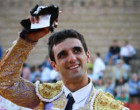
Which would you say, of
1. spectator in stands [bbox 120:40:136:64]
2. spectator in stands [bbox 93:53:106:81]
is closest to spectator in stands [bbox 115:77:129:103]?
spectator in stands [bbox 93:53:106:81]

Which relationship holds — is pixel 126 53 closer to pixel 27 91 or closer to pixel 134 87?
pixel 134 87

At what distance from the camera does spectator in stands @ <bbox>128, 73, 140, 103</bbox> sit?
11.6m

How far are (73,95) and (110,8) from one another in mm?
15299

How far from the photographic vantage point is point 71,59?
323cm

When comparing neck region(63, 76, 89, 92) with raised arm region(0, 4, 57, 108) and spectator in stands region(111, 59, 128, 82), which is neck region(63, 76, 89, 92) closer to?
raised arm region(0, 4, 57, 108)

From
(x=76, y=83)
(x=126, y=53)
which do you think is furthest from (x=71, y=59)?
(x=126, y=53)

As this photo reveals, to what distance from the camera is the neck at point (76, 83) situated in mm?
3299

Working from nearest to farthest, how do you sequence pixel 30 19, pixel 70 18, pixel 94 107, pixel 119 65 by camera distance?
pixel 30 19 < pixel 94 107 < pixel 119 65 < pixel 70 18

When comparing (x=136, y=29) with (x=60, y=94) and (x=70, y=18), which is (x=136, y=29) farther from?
(x=60, y=94)

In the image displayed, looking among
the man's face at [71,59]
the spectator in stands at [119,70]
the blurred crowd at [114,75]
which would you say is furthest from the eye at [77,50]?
the spectator in stands at [119,70]

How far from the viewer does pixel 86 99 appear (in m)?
3.37

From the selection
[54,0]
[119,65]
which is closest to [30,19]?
[54,0]

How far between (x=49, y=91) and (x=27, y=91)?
0.14 metres

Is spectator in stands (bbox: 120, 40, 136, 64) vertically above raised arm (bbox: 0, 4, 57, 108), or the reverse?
raised arm (bbox: 0, 4, 57, 108)
